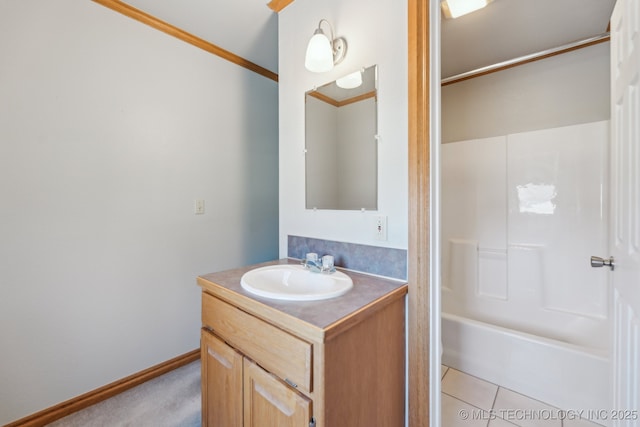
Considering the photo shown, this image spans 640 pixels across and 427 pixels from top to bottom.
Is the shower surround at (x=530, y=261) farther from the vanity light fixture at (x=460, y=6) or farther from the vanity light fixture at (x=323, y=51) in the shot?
the vanity light fixture at (x=323, y=51)

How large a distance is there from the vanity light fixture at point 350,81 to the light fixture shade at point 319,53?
0.26 feet

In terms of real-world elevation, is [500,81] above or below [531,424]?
above

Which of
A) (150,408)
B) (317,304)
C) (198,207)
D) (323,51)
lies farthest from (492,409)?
(198,207)

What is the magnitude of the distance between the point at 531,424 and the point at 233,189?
7.31 ft

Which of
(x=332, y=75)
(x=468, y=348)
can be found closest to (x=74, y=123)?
(x=332, y=75)

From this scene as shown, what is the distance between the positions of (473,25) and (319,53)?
45.5 inches

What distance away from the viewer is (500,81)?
7.06ft

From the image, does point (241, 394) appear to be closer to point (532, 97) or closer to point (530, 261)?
point (530, 261)

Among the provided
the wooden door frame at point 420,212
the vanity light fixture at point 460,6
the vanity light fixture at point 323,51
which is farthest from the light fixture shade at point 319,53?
the vanity light fixture at point 460,6

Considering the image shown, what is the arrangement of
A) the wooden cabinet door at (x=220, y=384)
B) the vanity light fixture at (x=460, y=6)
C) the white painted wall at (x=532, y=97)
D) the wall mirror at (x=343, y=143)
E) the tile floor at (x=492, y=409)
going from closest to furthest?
the wooden cabinet door at (x=220, y=384), the wall mirror at (x=343, y=143), the tile floor at (x=492, y=409), the vanity light fixture at (x=460, y=6), the white painted wall at (x=532, y=97)

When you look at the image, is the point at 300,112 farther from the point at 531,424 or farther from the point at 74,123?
the point at 531,424

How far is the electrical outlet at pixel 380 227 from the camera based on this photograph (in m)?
1.15

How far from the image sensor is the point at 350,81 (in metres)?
1.28

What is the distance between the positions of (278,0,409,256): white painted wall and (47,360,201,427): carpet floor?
0.96 metres
